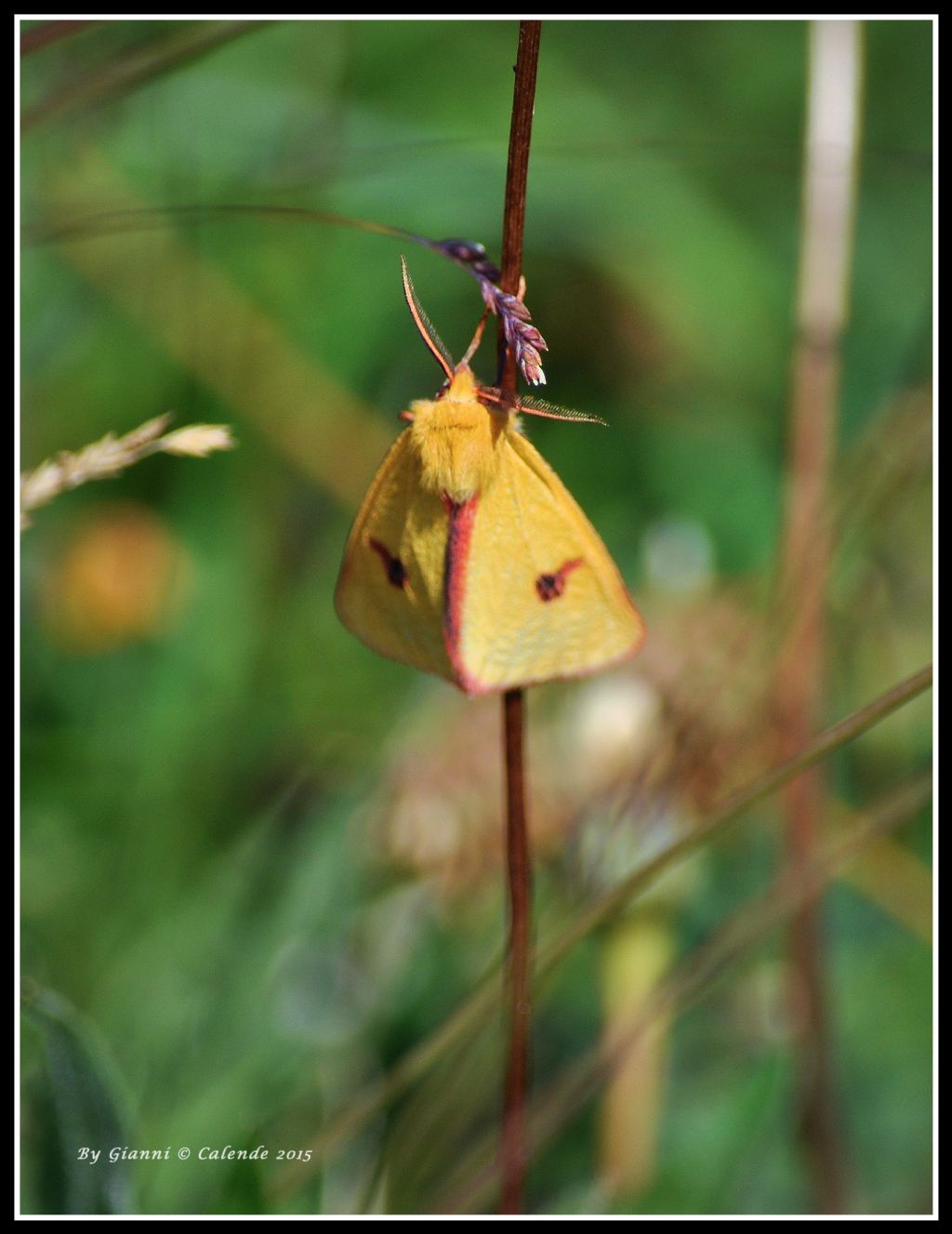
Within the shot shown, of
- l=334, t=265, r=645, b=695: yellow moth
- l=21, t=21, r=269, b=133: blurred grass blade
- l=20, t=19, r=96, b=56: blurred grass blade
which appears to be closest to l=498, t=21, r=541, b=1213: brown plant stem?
l=334, t=265, r=645, b=695: yellow moth

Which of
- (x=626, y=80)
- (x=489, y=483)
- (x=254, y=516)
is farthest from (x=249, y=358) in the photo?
(x=489, y=483)

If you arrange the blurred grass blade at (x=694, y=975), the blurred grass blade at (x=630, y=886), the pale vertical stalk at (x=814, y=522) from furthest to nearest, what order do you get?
1. the pale vertical stalk at (x=814, y=522)
2. the blurred grass blade at (x=694, y=975)
3. the blurred grass blade at (x=630, y=886)

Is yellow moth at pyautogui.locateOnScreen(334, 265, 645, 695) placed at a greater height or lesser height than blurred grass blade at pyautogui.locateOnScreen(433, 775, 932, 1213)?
greater

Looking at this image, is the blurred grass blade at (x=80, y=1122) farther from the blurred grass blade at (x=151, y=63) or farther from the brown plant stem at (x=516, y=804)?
the blurred grass blade at (x=151, y=63)

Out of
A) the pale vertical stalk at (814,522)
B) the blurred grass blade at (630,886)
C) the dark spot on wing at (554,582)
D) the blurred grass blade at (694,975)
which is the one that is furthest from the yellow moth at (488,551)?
the pale vertical stalk at (814,522)

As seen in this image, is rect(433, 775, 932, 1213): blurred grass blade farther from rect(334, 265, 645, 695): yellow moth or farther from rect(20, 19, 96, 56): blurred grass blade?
rect(20, 19, 96, 56): blurred grass blade

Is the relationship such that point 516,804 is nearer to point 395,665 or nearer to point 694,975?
point 694,975
